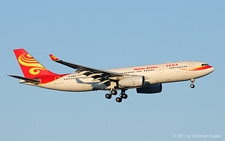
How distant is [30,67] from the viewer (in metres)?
74.8

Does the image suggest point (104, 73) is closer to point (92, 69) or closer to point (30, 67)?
point (92, 69)

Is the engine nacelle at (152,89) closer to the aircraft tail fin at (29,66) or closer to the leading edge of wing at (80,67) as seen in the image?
the leading edge of wing at (80,67)

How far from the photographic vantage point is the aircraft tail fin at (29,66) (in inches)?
2901

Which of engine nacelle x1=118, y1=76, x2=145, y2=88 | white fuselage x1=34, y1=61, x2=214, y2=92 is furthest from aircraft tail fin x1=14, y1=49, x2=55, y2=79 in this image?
engine nacelle x1=118, y1=76, x2=145, y2=88

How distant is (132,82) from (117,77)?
2689 mm

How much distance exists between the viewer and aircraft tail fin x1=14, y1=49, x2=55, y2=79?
73.7 meters

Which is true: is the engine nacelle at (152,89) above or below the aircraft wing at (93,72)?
below

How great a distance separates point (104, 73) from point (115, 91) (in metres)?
3.23

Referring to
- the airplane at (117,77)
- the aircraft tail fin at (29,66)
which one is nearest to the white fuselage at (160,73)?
the airplane at (117,77)

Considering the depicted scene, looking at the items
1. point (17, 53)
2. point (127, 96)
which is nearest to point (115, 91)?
point (127, 96)

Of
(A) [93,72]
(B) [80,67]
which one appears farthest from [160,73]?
(B) [80,67]

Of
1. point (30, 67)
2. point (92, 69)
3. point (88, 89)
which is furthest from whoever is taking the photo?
point (30, 67)

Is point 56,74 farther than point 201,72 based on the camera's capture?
Yes

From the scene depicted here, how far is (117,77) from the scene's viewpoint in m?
67.8
